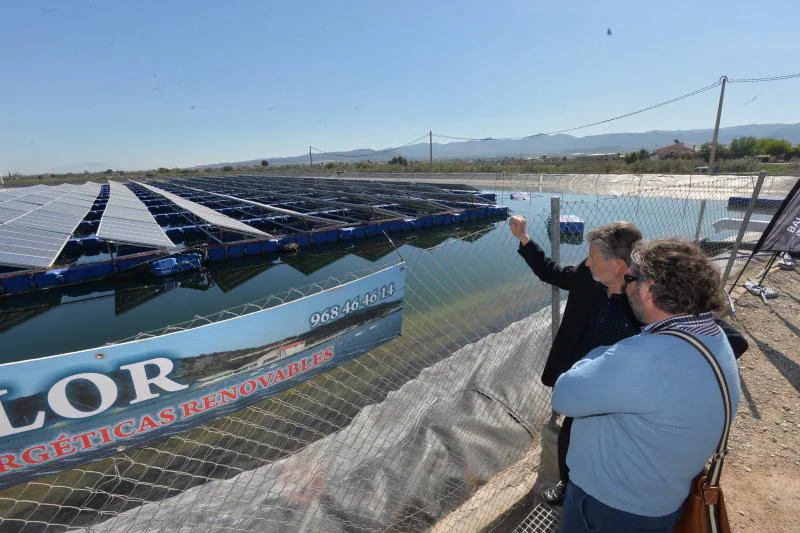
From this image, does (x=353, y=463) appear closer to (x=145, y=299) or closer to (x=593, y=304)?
(x=593, y=304)

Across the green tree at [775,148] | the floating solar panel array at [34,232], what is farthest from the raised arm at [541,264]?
the green tree at [775,148]

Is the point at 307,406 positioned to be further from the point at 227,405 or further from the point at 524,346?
the point at 524,346

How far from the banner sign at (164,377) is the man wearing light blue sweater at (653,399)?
3.03 meters

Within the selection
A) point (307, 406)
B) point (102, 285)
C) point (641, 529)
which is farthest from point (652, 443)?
point (102, 285)

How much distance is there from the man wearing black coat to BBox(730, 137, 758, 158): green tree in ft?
195

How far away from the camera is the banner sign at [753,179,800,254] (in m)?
4.42

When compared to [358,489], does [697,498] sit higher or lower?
higher

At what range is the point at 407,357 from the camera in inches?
273

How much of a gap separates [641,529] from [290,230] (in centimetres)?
2039

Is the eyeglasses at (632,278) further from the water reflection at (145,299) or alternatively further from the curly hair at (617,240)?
the water reflection at (145,299)

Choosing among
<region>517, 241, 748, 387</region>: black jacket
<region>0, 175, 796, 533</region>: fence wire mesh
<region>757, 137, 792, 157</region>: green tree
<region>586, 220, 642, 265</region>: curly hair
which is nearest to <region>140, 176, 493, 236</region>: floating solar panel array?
<region>0, 175, 796, 533</region>: fence wire mesh

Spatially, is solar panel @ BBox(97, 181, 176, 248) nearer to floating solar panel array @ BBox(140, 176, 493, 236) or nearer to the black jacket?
floating solar panel array @ BBox(140, 176, 493, 236)

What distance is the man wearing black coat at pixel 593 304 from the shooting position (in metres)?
1.85

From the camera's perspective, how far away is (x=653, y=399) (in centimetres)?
118
